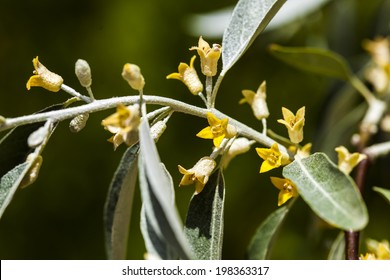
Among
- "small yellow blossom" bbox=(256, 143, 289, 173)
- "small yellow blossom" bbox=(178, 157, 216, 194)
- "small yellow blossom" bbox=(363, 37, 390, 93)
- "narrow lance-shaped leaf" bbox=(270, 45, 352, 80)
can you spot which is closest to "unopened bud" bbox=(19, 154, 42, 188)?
"small yellow blossom" bbox=(178, 157, 216, 194)

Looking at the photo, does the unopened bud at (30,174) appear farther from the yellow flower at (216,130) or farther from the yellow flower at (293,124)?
the yellow flower at (293,124)

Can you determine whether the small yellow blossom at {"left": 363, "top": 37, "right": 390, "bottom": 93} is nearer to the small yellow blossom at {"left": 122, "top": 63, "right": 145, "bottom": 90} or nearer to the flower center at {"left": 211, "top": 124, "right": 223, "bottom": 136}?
the flower center at {"left": 211, "top": 124, "right": 223, "bottom": 136}

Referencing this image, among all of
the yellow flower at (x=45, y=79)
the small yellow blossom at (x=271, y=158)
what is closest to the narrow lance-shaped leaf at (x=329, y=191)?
the small yellow blossom at (x=271, y=158)

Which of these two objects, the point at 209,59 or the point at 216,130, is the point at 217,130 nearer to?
the point at 216,130

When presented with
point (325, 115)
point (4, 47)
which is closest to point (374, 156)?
point (325, 115)

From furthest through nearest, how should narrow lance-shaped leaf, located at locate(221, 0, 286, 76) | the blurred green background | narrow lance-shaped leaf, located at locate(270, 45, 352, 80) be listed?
the blurred green background, narrow lance-shaped leaf, located at locate(270, 45, 352, 80), narrow lance-shaped leaf, located at locate(221, 0, 286, 76)
